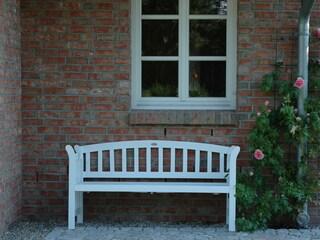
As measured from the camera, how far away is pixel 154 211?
654 centimetres

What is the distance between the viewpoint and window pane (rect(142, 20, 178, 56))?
662 cm

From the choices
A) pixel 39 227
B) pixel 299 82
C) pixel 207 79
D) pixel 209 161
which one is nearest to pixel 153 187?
pixel 209 161

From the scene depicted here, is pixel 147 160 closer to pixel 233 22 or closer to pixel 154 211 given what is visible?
pixel 154 211

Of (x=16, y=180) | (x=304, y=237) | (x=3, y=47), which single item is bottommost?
(x=304, y=237)

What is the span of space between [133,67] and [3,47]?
58.3 inches

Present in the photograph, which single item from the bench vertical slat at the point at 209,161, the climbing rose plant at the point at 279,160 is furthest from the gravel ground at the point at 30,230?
Result: the climbing rose plant at the point at 279,160

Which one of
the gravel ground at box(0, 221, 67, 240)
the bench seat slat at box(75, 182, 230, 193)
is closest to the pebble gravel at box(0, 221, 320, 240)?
the gravel ground at box(0, 221, 67, 240)

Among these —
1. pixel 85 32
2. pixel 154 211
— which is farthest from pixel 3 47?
pixel 154 211

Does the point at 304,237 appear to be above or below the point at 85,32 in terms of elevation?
below

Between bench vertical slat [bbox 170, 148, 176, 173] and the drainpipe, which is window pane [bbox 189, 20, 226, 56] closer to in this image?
the drainpipe

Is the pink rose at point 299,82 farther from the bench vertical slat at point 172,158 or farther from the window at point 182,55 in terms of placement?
the bench vertical slat at point 172,158

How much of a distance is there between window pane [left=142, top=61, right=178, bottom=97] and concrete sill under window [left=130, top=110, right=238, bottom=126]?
0.35 meters

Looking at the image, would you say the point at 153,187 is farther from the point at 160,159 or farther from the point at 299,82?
the point at 299,82

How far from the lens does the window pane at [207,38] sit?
659 centimetres
